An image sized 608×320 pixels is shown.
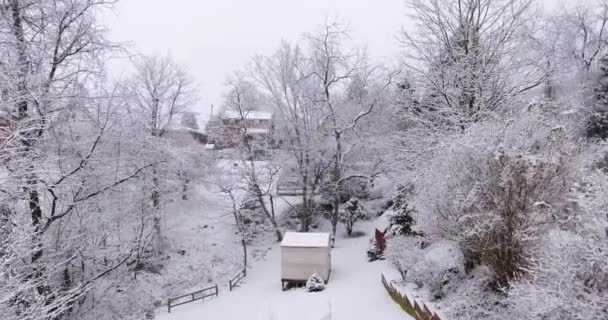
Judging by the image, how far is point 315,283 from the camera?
14641mm

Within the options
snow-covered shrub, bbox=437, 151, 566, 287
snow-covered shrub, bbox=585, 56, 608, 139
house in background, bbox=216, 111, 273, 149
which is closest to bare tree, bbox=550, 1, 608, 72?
snow-covered shrub, bbox=585, 56, 608, 139

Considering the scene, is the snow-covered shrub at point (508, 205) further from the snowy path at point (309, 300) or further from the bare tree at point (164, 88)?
the bare tree at point (164, 88)

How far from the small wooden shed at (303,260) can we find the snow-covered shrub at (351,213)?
6334 mm

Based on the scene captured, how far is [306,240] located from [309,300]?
3.31 meters

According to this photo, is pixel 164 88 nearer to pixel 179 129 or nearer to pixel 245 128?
pixel 179 129

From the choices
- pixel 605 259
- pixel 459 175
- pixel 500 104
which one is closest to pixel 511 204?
pixel 459 175

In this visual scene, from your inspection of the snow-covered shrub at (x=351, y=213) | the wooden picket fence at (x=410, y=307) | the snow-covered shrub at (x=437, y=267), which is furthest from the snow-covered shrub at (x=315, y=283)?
the snow-covered shrub at (x=351, y=213)

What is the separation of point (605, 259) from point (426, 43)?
36.9 ft

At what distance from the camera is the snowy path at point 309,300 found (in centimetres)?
1098

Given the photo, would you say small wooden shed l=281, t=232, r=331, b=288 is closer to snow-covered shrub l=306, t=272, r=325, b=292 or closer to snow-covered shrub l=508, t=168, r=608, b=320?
snow-covered shrub l=306, t=272, r=325, b=292

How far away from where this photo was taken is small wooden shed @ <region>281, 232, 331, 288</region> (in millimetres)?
15492

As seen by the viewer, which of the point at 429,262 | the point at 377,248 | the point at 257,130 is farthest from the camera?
the point at 257,130

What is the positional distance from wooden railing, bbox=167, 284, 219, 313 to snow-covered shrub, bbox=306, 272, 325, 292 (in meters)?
4.20

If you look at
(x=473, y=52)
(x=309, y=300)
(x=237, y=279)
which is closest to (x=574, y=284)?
(x=309, y=300)
